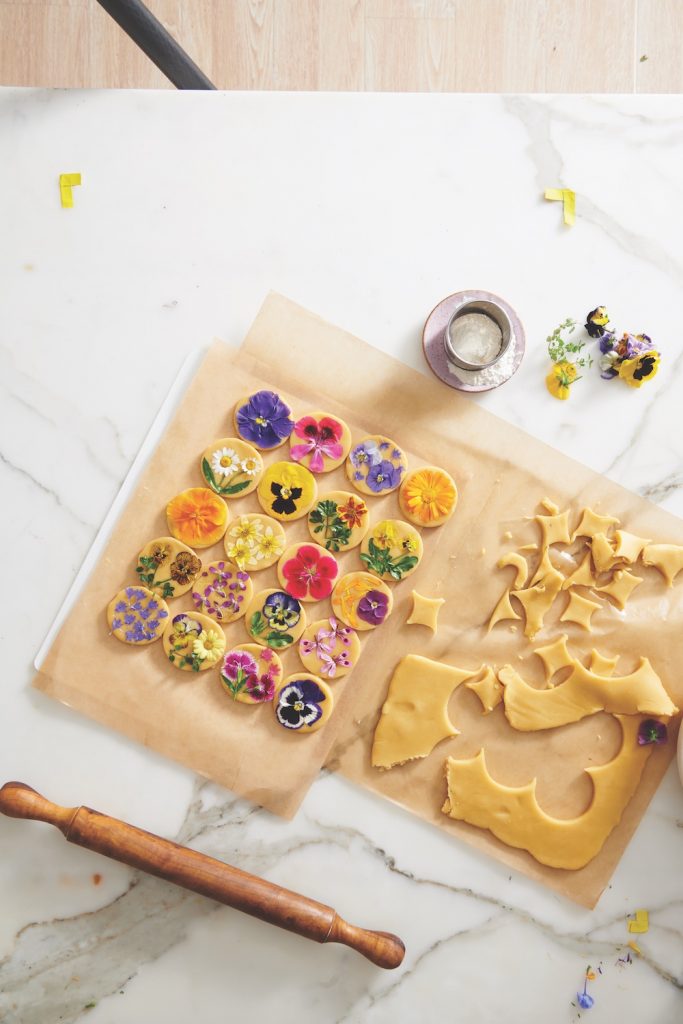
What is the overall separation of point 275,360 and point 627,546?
1.44 ft

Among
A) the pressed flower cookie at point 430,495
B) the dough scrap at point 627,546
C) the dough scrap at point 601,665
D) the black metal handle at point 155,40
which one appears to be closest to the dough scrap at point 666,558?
the dough scrap at point 627,546

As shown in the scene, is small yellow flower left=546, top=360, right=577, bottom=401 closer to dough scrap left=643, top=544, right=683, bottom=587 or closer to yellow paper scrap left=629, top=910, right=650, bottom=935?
dough scrap left=643, top=544, right=683, bottom=587

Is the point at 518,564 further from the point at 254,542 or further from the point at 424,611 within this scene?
the point at 254,542

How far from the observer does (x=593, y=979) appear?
95 cm

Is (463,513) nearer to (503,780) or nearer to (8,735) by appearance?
(503,780)

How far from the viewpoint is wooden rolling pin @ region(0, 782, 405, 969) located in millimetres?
874

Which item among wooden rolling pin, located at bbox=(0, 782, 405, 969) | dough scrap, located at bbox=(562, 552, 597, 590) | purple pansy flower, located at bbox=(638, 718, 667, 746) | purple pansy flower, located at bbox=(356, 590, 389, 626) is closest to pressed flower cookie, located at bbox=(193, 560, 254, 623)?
purple pansy flower, located at bbox=(356, 590, 389, 626)

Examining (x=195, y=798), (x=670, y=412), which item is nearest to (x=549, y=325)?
(x=670, y=412)

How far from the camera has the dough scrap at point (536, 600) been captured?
95 centimetres

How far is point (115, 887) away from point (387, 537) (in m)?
0.49

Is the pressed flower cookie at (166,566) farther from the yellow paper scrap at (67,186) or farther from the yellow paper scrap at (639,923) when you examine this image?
the yellow paper scrap at (639,923)

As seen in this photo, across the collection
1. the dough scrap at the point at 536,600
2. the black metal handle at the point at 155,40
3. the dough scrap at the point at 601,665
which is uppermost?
the black metal handle at the point at 155,40

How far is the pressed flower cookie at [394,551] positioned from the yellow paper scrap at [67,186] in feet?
1.63

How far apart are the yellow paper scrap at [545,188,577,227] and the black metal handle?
1.31 feet
